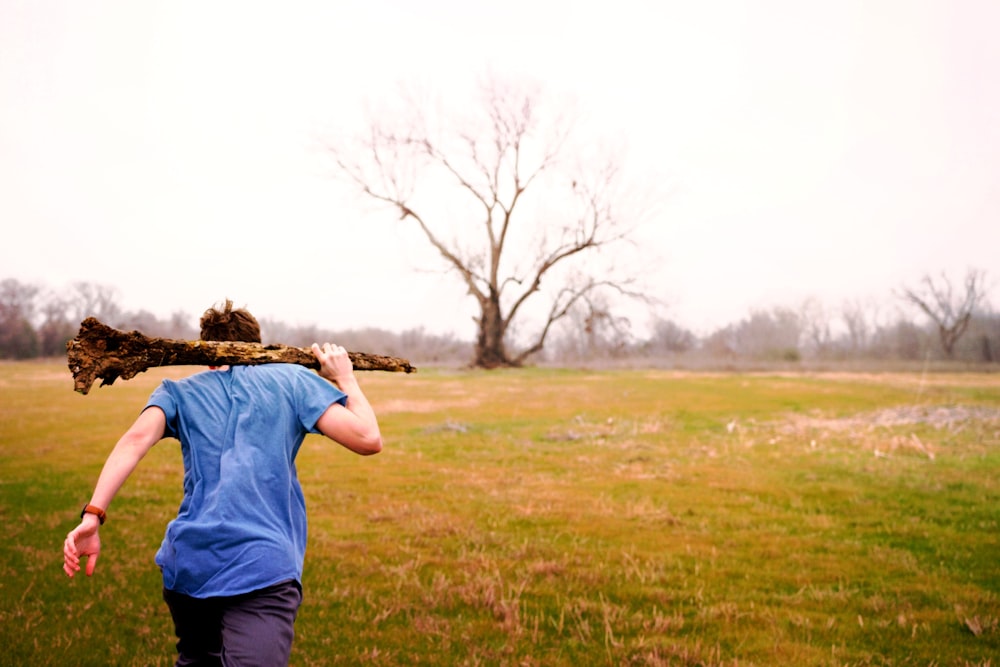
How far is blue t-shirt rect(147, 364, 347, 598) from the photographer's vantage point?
292cm

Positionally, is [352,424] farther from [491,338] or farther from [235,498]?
[491,338]

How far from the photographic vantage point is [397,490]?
12.1 m

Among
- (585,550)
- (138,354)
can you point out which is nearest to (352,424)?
(138,354)

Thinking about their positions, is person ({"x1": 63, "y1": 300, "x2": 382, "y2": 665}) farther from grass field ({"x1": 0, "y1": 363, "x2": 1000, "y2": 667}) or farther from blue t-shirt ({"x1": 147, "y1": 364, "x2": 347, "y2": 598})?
grass field ({"x1": 0, "y1": 363, "x2": 1000, "y2": 667})

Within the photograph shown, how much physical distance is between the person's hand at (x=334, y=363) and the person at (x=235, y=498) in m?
0.06

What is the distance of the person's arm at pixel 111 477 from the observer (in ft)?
9.10

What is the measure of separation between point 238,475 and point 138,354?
78 cm

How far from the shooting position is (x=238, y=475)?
2.99 metres

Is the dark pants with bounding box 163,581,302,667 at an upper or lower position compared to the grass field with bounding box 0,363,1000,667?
upper

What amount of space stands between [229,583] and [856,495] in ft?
38.1

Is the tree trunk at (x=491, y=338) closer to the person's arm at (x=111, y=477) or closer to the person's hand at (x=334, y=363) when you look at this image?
the person's hand at (x=334, y=363)

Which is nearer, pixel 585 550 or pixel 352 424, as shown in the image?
pixel 352 424

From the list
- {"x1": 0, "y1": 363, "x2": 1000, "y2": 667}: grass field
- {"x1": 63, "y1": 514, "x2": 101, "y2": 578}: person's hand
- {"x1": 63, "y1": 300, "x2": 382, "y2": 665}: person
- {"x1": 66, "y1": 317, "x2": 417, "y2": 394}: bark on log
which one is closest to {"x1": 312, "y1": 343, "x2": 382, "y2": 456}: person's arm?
{"x1": 63, "y1": 300, "x2": 382, "y2": 665}: person

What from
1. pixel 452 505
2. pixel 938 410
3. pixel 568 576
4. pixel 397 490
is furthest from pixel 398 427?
pixel 938 410
